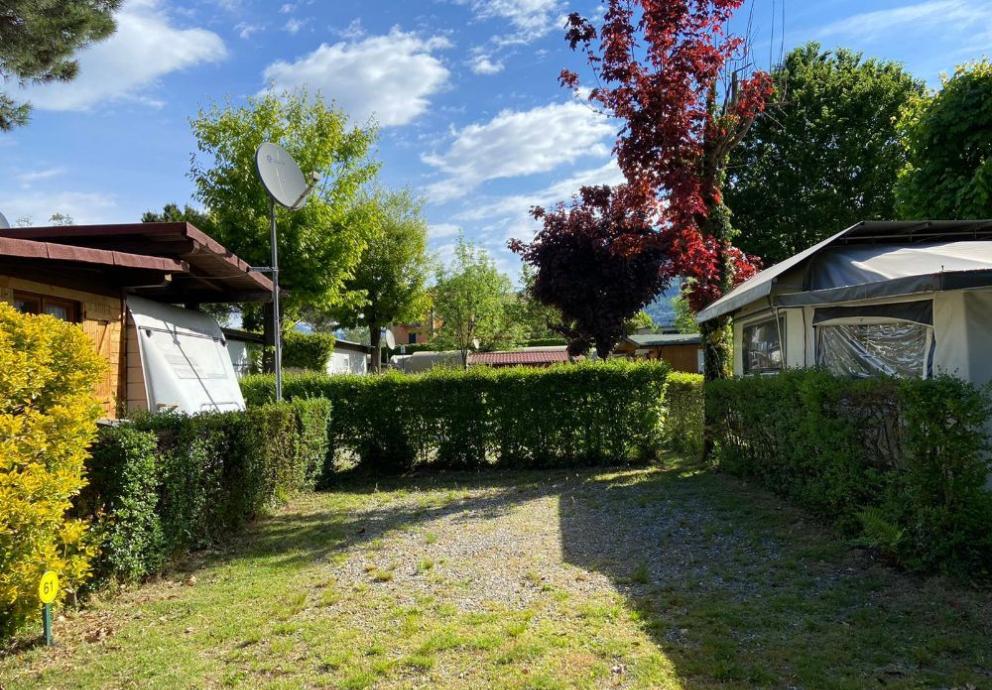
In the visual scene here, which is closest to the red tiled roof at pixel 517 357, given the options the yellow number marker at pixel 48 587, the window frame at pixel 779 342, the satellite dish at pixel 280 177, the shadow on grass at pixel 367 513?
the window frame at pixel 779 342

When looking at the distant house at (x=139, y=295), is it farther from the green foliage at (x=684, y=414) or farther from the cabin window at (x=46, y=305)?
the green foliage at (x=684, y=414)

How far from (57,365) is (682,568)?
4.57m

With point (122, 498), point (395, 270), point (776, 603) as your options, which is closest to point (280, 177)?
point (122, 498)

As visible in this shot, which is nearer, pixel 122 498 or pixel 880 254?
pixel 122 498

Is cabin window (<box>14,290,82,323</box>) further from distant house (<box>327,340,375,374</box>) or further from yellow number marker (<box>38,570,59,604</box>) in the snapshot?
distant house (<box>327,340,375,374</box>)

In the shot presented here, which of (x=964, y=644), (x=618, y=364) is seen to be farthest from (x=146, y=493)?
(x=618, y=364)

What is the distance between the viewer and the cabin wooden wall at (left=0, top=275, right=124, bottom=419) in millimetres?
6320

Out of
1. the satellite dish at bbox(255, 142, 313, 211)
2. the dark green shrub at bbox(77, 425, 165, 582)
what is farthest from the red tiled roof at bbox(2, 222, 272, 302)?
the dark green shrub at bbox(77, 425, 165, 582)

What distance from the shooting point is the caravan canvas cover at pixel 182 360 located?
719cm

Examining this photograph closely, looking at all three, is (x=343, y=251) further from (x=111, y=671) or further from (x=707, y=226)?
(x=111, y=671)

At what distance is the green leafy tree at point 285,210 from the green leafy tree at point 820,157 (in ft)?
51.9

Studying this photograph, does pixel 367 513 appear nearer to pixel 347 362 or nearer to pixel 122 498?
pixel 122 498

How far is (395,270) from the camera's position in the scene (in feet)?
92.3

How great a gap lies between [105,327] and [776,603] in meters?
6.78
